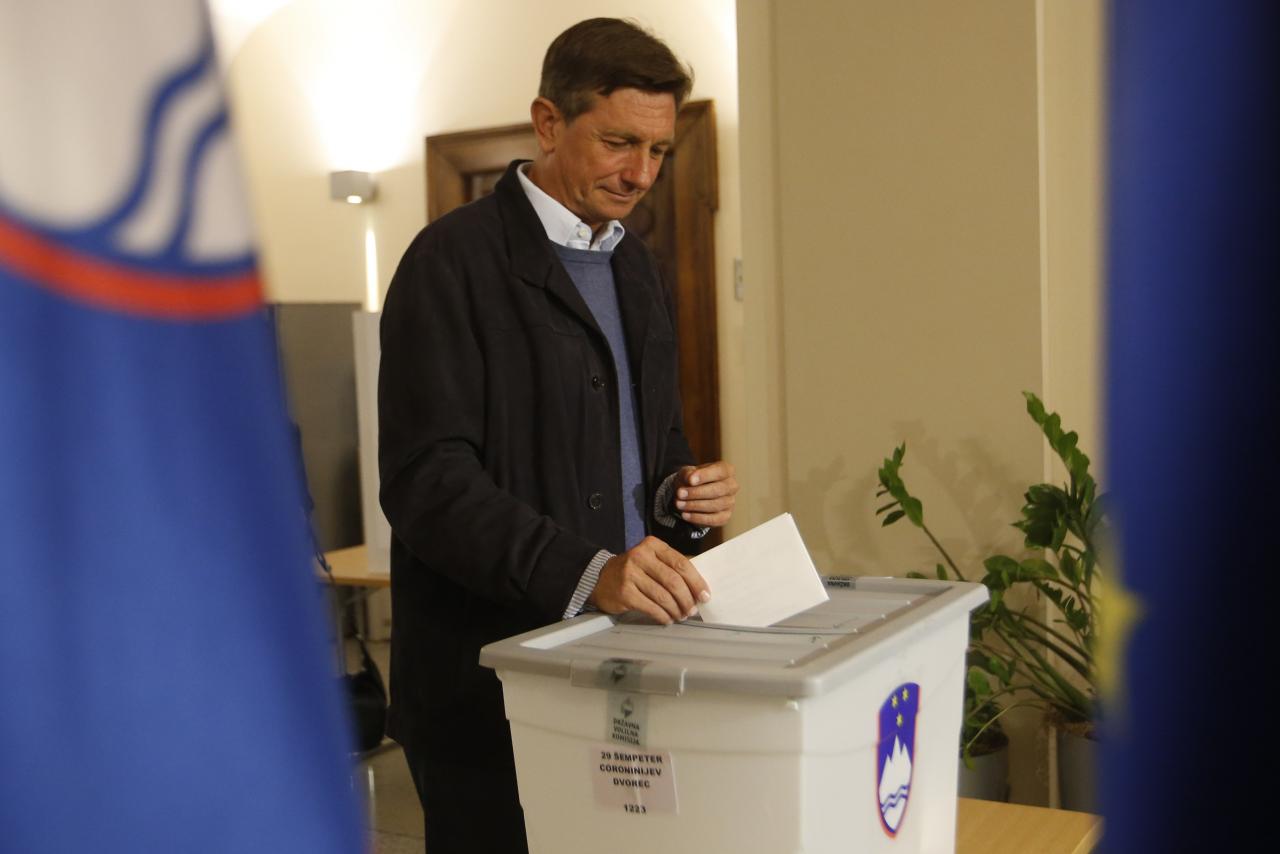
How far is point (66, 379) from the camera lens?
0.33 m

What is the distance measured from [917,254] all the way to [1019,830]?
1.70 metres

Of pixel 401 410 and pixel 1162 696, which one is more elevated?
pixel 1162 696

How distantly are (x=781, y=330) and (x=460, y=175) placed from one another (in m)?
3.02

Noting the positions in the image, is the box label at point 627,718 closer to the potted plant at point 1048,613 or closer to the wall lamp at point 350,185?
the potted plant at point 1048,613

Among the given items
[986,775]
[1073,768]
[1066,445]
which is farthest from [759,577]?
[986,775]

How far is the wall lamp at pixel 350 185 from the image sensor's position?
20.6ft

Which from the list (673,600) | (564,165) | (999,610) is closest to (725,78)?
(999,610)

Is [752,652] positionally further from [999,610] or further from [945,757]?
[999,610]

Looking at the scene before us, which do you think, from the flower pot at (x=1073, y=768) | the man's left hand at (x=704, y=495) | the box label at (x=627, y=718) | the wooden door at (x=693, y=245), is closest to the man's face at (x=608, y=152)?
the man's left hand at (x=704, y=495)

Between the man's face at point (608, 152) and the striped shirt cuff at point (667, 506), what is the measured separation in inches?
14.1

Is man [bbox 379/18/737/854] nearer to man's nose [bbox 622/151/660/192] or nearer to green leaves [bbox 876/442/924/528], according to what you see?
man's nose [bbox 622/151/660/192]

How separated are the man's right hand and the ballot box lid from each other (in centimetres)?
2

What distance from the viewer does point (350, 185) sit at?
248 inches

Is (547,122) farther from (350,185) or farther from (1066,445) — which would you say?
(350,185)
